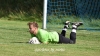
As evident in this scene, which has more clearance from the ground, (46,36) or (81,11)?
(46,36)

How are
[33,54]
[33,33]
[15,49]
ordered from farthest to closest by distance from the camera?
[33,33] < [15,49] < [33,54]

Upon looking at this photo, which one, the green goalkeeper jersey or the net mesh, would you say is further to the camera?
the net mesh

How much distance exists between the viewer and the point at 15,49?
29.2ft

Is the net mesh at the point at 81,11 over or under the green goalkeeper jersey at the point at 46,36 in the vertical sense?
under

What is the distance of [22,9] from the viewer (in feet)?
99.0

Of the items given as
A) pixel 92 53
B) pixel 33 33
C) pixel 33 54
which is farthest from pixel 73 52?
pixel 33 33

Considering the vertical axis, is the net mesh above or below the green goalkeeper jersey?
below

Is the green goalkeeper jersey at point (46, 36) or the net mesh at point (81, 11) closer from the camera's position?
the green goalkeeper jersey at point (46, 36)

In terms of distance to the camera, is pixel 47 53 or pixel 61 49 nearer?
pixel 47 53

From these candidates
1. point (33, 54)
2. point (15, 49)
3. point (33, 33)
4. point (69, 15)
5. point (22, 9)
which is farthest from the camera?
point (22, 9)

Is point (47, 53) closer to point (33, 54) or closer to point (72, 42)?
point (33, 54)

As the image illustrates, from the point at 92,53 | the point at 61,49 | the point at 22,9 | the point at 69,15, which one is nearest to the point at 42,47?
the point at 61,49

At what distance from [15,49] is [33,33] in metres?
1.22

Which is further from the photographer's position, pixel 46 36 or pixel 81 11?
pixel 81 11
